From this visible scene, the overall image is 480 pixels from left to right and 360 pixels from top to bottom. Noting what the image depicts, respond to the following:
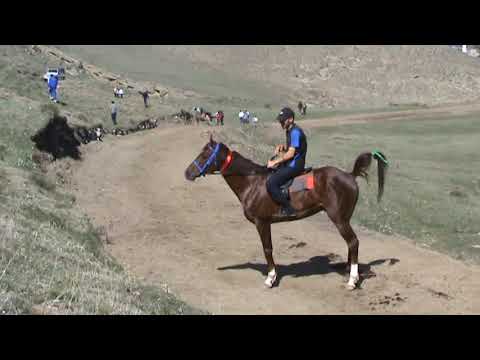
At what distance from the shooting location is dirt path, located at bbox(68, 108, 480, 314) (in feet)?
40.0

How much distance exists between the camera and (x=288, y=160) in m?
12.8

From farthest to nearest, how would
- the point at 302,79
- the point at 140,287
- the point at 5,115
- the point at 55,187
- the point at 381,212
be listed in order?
the point at 302,79 → the point at 5,115 → the point at 381,212 → the point at 55,187 → the point at 140,287

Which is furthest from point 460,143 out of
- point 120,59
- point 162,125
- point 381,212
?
point 120,59

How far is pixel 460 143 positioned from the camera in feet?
162

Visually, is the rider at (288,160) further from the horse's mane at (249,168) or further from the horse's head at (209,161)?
the horse's head at (209,161)

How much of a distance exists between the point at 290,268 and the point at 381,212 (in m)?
10.2

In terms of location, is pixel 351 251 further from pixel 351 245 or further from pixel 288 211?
pixel 288 211

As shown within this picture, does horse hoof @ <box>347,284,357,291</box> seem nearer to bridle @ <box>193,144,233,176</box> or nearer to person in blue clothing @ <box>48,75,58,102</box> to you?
bridle @ <box>193,144,233,176</box>

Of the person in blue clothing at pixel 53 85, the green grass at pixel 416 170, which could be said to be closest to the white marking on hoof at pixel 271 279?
the green grass at pixel 416 170

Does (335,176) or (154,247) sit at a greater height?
(335,176)

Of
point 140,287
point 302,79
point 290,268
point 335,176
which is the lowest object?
point 302,79

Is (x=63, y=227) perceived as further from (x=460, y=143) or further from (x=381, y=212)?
→ (x=460, y=143)

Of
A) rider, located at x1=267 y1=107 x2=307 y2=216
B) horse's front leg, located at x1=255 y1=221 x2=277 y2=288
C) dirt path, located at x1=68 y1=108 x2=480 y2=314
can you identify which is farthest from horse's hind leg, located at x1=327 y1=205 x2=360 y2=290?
horse's front leg, located at x1=255 y1=221 x2=277 y2=288

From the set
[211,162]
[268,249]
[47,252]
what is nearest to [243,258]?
[268,249]
